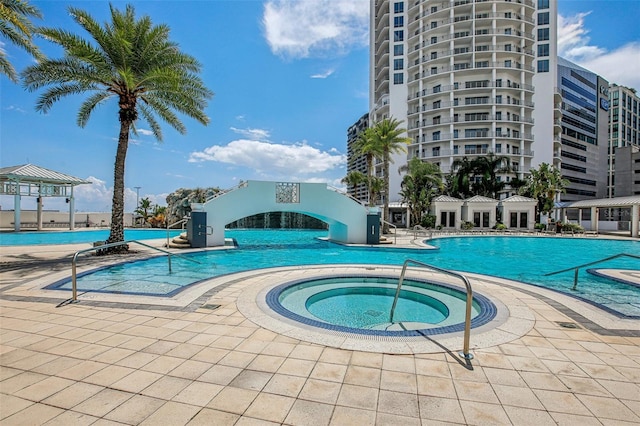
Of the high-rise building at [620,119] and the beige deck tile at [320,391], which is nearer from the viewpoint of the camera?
the beige deck tile at [320,391]

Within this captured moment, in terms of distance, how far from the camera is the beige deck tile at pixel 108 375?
10.0 ft

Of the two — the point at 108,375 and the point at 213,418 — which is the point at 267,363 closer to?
the point at 213,418

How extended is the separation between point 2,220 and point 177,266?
3149 centimetres

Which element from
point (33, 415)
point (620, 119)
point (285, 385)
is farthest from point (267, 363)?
point (620, 119)

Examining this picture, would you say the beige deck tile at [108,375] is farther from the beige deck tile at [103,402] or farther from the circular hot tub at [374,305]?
the circular hot tub at [374,305]

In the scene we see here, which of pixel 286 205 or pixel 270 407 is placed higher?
pixel 286 205

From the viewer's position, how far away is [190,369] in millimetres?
3330

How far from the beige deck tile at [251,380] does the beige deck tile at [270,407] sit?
182mm

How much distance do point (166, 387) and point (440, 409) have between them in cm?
267

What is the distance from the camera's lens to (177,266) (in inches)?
426

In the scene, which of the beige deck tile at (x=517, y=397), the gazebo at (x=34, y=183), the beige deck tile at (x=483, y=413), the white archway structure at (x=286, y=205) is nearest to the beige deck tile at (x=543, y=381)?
the beige deck tile at (x=517, y=397)

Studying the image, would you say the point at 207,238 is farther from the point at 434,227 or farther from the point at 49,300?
the point at 434,227

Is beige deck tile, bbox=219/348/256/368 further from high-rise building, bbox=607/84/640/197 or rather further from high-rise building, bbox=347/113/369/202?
high-rise building, bbox=607/84/640/197

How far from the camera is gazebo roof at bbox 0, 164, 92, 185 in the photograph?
22.8m
